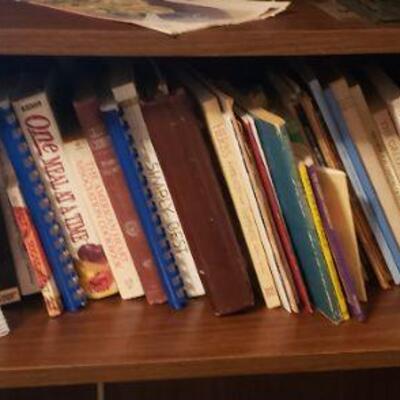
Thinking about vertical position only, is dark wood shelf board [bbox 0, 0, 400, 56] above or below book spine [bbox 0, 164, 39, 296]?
above

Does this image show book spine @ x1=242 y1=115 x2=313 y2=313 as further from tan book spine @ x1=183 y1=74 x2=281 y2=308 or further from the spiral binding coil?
the spiral binding coil

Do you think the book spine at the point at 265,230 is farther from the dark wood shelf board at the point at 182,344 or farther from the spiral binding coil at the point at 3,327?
the spiral binding coil at the point at 3,327

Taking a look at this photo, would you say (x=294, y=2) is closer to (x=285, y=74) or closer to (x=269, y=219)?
(x=285, y=74)

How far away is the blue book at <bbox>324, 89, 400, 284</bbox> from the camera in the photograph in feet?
2.40

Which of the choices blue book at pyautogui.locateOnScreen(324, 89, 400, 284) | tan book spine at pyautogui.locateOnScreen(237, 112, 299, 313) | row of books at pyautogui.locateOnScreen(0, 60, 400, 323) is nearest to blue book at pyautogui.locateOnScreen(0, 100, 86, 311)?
row of books at pyautogui.locateOnScreen(0, 60, 400, 323)

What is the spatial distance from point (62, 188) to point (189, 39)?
220 millimetres

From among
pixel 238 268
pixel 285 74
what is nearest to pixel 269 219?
pixel 238 268

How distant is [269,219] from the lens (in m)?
0.71

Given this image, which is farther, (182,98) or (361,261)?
(361,261)

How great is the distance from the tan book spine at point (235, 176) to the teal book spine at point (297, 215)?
0.03 metres

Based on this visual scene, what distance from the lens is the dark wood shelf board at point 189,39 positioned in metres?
0.61

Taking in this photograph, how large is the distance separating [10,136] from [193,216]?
20 centimetres

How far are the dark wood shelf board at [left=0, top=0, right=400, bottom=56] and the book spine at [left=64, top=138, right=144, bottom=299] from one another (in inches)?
5.2

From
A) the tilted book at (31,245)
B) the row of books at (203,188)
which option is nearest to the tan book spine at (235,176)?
the row of books at (203,188)
